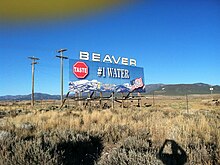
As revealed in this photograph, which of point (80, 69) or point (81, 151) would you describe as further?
point (80, 69)

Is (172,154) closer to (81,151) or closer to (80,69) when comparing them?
(81,151)

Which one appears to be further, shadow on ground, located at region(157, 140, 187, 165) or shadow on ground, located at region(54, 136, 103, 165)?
shadow on ground, located at region(54, 136, 103, 165)

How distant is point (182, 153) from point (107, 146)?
2.32 meters

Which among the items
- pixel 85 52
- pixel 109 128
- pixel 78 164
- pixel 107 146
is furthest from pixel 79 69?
pixel 78 164

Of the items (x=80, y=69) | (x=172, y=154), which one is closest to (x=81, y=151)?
(x=172, y=154)

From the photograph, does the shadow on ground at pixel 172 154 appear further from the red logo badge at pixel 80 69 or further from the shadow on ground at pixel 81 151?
the red logo badge at pixel 80 69

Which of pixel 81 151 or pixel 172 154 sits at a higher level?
pixel 172 154

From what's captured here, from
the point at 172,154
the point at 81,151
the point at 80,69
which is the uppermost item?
the point at 80,69

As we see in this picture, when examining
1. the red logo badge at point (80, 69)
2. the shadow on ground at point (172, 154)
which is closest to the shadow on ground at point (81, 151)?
the shadow on ground at point (172, 154)

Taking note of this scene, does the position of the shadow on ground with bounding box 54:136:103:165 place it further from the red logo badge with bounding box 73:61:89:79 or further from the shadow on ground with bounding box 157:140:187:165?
the red logo badge with bounding box 73:61:89:79

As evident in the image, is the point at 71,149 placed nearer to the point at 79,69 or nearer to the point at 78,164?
the point at 78,164

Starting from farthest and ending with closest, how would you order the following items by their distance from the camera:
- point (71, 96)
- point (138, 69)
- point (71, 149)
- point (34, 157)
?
1. point (138, 69)
2. point (71, 96)
3. point (71, 149)
4. point (34, 157)

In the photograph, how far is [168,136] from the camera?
6.91 m

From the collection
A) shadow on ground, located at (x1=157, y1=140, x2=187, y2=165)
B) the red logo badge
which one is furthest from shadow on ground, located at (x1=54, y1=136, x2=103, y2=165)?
the red logo badge
